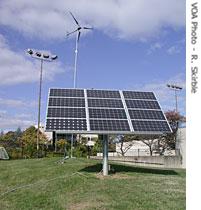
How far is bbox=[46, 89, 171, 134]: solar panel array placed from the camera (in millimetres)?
16281

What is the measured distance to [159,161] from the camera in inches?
1369

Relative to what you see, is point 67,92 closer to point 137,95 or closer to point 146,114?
point 137,95

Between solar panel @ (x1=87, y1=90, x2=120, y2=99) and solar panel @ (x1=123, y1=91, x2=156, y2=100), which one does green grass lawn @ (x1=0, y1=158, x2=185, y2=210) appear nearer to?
solar panel @ (x1=87, y1=90, x2=120, y2=99)

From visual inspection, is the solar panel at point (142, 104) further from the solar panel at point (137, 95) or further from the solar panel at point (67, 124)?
the solar panel at point (67, 124)

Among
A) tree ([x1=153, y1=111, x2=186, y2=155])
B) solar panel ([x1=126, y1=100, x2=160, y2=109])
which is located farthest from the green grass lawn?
tree ([x1=153, y1=111, x2=186, y2=155])

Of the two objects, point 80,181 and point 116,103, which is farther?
Result: point 116,103

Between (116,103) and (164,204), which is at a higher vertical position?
(116,103)

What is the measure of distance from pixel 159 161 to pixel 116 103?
17.5 metres

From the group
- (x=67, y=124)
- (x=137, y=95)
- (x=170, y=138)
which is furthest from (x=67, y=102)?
(x=170, y=138)

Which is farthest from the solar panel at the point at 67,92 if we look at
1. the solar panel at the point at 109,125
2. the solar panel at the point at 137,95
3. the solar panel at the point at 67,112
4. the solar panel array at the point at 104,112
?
the solar panel at the point at 109,125

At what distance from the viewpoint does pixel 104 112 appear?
690 inches
